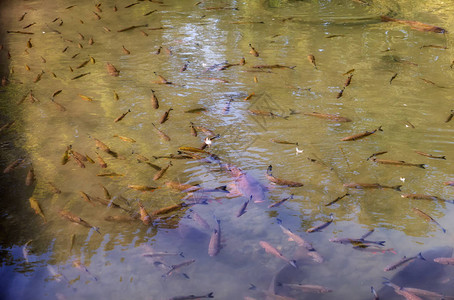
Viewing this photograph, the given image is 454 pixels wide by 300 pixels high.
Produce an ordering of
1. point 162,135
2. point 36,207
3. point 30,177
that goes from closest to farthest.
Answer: point 36,207
point 30,177
point 162,135

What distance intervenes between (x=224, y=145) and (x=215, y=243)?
1.25 m

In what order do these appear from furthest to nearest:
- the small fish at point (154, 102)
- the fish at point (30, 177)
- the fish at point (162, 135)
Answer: the small fish at point (154, 102) < the fish at point (162, 135) < the fish at point (30, 177)

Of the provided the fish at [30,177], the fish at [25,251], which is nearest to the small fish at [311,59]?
the fish at [30,177]

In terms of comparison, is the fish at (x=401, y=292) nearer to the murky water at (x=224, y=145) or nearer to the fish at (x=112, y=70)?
the murky water at (x=224, y=145)

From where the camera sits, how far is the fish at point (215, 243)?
2662 mm

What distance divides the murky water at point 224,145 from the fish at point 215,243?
1.5 inches

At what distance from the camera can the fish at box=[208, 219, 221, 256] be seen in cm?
266

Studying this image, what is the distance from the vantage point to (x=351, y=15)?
683 centimetres

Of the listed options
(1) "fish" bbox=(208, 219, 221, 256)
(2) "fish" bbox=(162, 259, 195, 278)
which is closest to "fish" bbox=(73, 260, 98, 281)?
(2) "fish" bbox=(162, 259, 195, 278)

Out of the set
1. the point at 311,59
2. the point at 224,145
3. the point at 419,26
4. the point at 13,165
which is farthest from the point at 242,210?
the point at 419,26

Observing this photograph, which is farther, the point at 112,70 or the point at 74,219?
the point at 112,70

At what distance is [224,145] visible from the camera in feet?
12.3

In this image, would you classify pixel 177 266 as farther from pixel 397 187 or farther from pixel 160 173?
pixel 397 187

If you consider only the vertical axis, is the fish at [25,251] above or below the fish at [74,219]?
below
